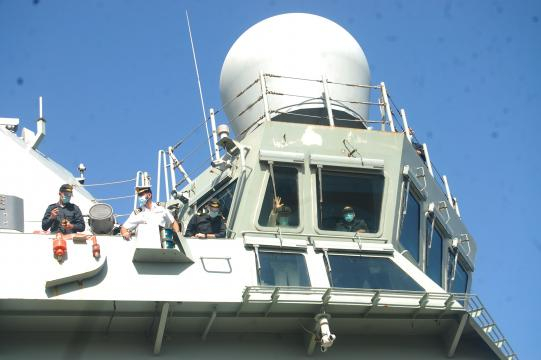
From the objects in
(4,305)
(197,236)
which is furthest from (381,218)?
(4,305)

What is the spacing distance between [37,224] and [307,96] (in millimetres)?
5554

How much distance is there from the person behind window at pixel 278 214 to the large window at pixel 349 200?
0.50 metres

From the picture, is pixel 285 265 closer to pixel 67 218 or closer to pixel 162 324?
pixel 162 324

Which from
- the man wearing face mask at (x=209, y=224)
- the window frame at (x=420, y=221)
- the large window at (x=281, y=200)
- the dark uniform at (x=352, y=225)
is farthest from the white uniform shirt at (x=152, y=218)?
the window frame at (x=420, y=221)

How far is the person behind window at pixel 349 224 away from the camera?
16.1 metres

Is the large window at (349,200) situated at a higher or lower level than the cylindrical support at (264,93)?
lower

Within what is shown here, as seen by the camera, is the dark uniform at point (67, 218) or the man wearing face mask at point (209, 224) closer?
the dark uniform at point (67, 218)

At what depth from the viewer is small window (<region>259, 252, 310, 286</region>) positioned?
48.2ft

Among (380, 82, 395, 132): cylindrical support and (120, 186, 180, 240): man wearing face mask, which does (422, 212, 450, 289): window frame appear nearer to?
(380, 82, 395, 132): cylindrical support

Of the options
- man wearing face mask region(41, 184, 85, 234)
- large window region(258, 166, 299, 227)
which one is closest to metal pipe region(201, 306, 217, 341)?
large window region(258, 166, 299, 227)

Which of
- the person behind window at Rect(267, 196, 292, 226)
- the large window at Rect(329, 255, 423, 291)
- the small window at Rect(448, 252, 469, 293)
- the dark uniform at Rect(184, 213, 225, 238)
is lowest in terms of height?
the small window at Rect(448, 252, 469, 293)

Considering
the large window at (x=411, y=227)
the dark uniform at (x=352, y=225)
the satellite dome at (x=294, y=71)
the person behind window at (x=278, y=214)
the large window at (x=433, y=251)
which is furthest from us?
the satellite dome at (x=294, y=71)

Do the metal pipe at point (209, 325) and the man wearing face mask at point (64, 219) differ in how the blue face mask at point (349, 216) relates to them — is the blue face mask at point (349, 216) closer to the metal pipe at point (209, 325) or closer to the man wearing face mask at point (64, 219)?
the metal pipe at point (209, 325)

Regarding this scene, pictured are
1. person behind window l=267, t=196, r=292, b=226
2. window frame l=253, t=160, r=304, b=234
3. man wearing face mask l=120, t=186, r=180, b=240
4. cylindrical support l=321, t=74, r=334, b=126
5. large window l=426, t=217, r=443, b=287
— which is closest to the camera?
man wearing face mask l=120, t=186, r=180, b=240
